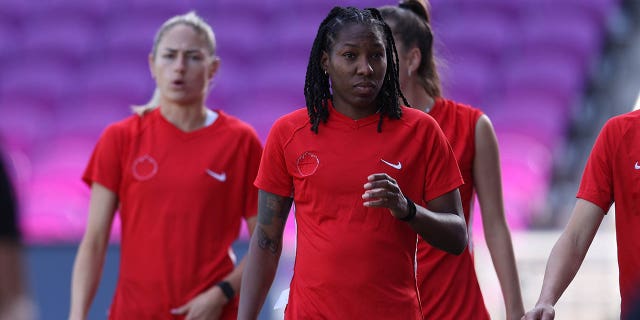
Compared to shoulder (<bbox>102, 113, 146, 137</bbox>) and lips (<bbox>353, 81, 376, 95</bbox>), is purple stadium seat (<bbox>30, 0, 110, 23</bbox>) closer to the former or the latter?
shoulder (<bbox>102, 113, 146, 137</bbox>)

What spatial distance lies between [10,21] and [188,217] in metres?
10.1

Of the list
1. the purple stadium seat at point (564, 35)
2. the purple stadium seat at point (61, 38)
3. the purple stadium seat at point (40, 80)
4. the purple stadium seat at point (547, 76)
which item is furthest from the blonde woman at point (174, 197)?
the purple stadium seat at point (61, 38)

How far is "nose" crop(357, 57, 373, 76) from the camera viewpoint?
327 centimetres

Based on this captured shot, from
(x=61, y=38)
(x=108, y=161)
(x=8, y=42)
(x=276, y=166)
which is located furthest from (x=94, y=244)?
(x=8, y=42)

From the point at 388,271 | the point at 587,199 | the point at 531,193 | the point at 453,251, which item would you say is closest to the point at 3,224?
the point at 388,271

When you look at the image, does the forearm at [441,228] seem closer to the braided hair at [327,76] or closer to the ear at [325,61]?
the braided hair at [327,76]

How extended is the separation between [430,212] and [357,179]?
23cm

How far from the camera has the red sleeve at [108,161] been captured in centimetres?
455

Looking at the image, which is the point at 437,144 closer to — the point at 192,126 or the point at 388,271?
the point at 388,271

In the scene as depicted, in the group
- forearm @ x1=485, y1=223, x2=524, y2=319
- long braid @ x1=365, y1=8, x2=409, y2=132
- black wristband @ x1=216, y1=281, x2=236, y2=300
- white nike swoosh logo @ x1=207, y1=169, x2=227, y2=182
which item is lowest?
black wristband @ x1=216, y1=281, x2=236, y2=300

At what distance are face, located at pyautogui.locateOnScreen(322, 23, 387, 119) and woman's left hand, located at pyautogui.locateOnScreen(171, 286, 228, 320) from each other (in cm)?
132

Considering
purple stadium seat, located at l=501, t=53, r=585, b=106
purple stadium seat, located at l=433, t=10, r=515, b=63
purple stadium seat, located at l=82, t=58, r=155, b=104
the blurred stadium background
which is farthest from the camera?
purple stadium seat, located at l=82, t=58, r=155, b=104

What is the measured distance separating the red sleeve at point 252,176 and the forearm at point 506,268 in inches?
37.0

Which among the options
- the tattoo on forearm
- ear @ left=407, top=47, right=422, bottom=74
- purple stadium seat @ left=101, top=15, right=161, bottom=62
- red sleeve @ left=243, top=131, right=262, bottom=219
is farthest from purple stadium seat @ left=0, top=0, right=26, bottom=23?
the tattoo on forearm
